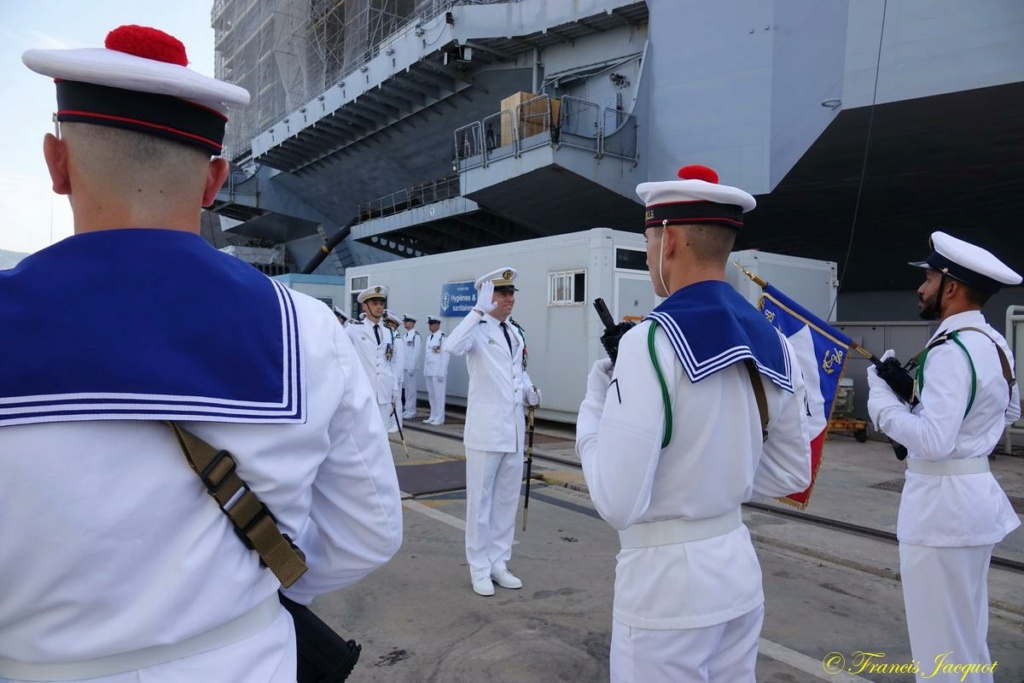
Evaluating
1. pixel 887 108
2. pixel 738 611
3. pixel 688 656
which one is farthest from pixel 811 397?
pixel 887 108

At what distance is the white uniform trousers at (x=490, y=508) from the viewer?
15.8 ft

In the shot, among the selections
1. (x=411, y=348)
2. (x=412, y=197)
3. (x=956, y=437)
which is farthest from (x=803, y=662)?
(x=412, y=197)

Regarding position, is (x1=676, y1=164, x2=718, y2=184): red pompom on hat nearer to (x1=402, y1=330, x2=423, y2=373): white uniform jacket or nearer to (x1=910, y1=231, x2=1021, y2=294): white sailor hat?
(x1=910, y1=231, x2=1021, y2=294): white sailor hat

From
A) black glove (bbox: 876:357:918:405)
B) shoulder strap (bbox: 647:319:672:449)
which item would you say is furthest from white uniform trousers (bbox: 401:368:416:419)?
shoulder strap (bbox: 647:319:672:449)

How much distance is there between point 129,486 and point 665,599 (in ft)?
4.81

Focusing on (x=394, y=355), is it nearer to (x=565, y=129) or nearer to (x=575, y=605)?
(x=565, y=129)

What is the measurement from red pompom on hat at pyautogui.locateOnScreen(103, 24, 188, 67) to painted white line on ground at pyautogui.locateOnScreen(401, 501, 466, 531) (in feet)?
17.7

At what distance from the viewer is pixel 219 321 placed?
45.7 inches

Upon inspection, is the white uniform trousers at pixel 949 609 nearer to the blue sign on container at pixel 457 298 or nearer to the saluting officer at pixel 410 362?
the blue sign on container at pixel 457 298

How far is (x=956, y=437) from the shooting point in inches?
117

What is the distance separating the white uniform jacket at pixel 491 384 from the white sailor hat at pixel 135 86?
12.7ft

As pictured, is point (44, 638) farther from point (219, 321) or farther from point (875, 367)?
point (875, 367)

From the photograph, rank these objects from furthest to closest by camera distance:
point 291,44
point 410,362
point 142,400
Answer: point 291,44 < point 410,362 < point 142,400

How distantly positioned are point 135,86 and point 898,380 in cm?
343
